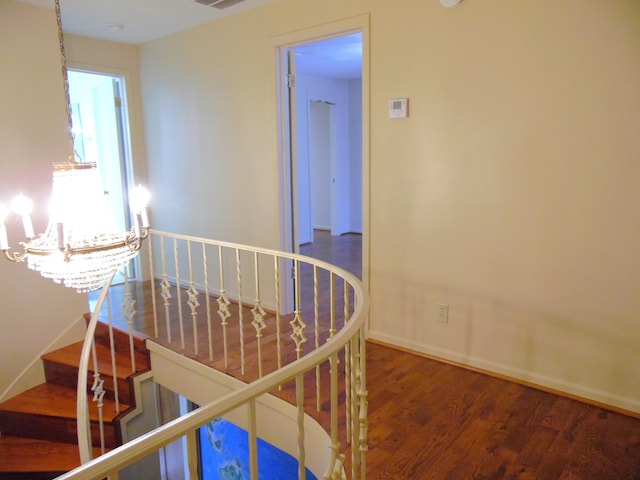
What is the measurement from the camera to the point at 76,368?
3541 millimetres

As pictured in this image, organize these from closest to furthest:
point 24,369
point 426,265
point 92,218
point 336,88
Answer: point 92,218
point 426,265
point 24,369
point 336,88

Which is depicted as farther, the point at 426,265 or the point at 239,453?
the point at 239,453

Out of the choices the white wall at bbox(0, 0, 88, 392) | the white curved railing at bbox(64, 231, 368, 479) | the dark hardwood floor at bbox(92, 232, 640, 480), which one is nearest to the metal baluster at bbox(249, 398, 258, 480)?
the white curved railing at bbox(64, 231, 368, 479)

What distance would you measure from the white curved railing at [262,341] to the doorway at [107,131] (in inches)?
30.2

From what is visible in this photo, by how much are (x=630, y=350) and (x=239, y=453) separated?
3.34 meters

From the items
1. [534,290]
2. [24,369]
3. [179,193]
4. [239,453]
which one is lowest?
[239,453]

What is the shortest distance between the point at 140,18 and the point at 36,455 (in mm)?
3554

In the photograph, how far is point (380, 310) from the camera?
3328 mm

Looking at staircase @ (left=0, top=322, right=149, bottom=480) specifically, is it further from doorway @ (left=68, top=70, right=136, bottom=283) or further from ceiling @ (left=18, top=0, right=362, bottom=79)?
ceiling @ (left=18, top=0, right=362, bottom=79)

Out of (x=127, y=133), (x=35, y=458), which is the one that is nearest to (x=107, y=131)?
(x=127, y=133)

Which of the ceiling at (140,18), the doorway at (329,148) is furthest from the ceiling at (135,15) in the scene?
the doorway at (329,148)

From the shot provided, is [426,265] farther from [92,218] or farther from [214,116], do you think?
[214,116]

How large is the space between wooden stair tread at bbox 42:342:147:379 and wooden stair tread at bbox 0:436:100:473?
0.57 metres

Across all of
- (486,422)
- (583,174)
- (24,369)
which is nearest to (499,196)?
(583,174)
